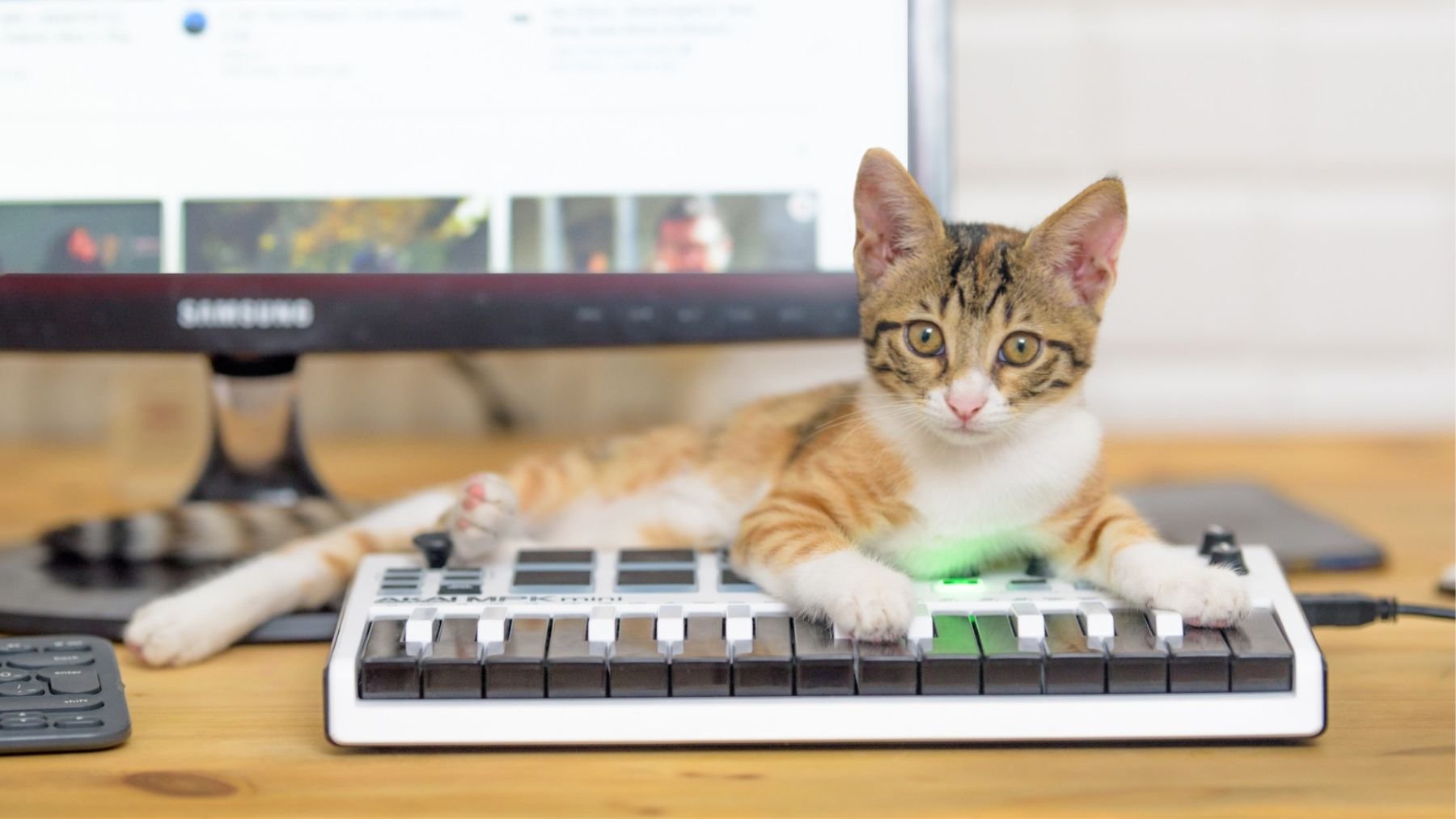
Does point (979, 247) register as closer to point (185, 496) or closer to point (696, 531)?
point (696, 531)

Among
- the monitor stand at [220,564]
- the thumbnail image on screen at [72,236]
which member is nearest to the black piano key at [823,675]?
the monitor stand at [220,564]

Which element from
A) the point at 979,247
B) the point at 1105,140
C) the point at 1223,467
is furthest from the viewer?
the point at 1105,140

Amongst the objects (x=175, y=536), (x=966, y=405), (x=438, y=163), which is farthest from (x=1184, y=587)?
(x=175, y=536)

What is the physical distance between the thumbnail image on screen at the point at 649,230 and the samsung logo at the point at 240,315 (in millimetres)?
173

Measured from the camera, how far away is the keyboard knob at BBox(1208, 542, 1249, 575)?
754 mm

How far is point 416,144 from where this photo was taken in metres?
0.94

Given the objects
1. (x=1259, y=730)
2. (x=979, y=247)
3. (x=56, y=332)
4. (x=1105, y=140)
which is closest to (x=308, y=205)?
(x=56, y=332)

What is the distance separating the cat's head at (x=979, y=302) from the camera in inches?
30.1

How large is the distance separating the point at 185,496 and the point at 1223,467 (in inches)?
38.9

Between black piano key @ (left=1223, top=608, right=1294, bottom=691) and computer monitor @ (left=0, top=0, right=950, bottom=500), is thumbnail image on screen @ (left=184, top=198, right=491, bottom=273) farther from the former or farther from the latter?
black piano key @ (left=1223, top=608, right=1294, bottom=691)

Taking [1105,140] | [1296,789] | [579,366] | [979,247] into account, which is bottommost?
[1296,789]

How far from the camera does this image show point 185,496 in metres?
1.05

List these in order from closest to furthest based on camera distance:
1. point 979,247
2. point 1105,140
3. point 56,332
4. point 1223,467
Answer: point 979,247 < point 56,332 < point 1223,467 < point 1105,140

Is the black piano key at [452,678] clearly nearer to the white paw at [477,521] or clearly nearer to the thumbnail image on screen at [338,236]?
the white paw at [477,521]
